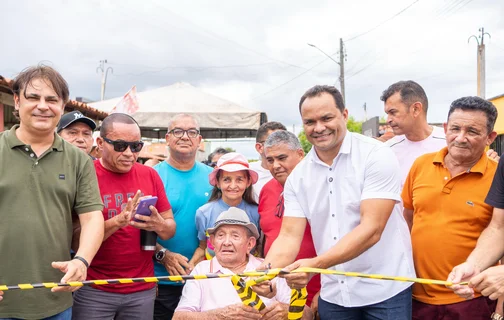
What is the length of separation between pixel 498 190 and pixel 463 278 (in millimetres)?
583

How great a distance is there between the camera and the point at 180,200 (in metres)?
4.07

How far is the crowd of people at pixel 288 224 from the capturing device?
103 inches

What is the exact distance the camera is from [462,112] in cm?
302

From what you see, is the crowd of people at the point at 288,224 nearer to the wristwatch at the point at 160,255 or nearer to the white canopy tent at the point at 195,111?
the wristwatch at the point at 160,255

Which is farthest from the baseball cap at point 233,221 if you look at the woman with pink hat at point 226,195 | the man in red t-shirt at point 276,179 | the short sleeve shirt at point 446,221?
the short sleeve shirt at point 446,221

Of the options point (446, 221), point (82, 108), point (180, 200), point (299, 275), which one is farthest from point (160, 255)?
point (82, 108)

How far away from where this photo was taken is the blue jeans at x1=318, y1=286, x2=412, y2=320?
2779 mm

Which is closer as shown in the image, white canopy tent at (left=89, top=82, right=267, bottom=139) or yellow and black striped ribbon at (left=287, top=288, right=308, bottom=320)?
yellow and black striped ribbon at (left=287, top=288, right=308, bottom=320)

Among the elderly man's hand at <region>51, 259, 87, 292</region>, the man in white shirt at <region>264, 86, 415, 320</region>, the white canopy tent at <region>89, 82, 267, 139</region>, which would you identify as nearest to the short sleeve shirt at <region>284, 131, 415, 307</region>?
the man in white shirt at <region>264, 86, 415, 320</region>

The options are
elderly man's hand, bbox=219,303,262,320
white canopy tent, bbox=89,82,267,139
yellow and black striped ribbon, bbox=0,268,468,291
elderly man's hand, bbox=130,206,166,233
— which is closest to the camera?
yellow and black striped ribbon, bbox=0,268,468,291

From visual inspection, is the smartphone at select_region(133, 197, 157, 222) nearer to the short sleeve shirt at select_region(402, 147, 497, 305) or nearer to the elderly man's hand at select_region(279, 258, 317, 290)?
the elderly man's hand at select_region(279, 258, 317, 290)

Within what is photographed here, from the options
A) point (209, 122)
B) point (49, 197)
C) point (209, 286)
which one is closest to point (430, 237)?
point (209, 286)

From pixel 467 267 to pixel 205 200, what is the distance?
232 cm


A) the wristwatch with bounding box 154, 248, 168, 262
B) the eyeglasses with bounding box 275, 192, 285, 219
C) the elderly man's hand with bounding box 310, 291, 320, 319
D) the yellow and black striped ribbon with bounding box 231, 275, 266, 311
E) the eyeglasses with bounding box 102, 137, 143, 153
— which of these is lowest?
the elderly man's hand with bounding box 310, 291, 320, 319
